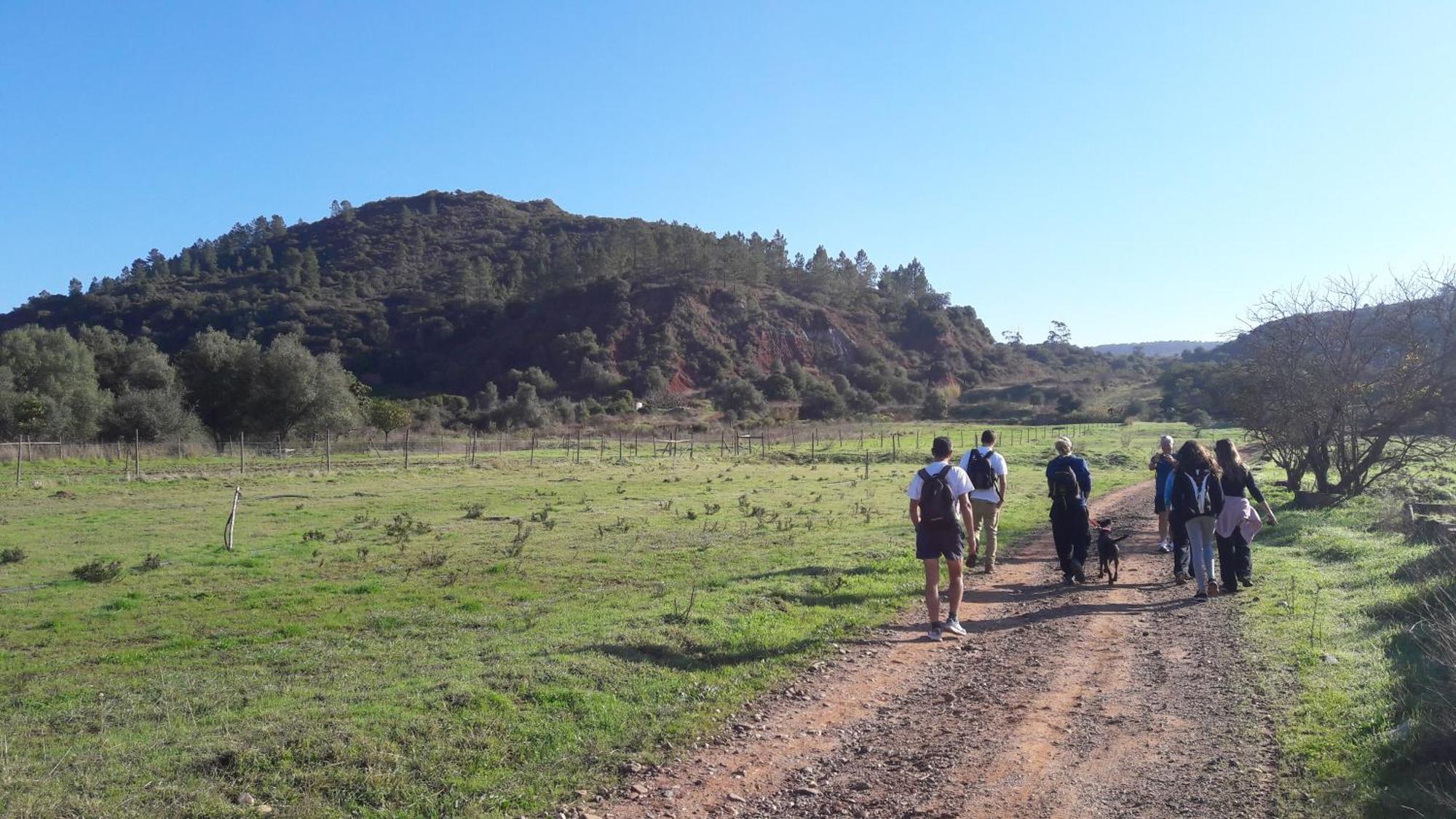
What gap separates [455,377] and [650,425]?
1428 inches

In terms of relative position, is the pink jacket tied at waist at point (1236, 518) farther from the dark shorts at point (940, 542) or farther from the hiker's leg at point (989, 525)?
the dark shorts at point (940, 542)

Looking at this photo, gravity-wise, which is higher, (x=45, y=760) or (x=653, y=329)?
(x=653, y=329)

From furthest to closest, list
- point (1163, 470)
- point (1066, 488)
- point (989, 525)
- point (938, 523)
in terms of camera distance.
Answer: point (1163, 470) → point (989, 525) → point (1066, 488) → point (938, 523)

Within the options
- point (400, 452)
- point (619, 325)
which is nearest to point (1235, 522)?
point (400, 452)

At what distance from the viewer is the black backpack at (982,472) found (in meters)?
12.8

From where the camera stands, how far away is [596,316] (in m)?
114

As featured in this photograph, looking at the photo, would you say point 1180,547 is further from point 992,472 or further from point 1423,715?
point 1423,715

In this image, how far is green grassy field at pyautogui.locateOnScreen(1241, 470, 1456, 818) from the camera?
17.1 ft

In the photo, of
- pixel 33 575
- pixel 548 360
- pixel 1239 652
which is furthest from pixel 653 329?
pixel 1239 652

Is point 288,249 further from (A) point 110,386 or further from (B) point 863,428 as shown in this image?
(B) point 863,428

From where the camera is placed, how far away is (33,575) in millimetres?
15180

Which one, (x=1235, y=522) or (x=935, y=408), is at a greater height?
(x=935, y=408)

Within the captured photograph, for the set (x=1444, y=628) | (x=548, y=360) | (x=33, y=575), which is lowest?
(x=33, y=575)

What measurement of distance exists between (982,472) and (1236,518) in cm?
324
